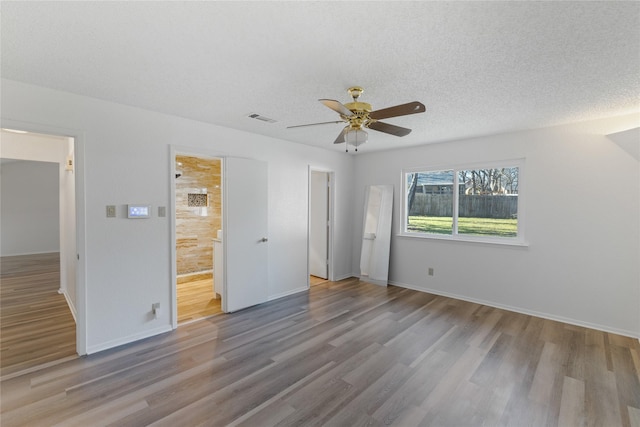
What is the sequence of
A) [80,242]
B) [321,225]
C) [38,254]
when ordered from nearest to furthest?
[80,242] → [321,225] → [38,254]

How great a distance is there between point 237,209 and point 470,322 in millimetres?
3437

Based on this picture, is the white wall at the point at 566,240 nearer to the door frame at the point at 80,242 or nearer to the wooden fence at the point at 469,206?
the wooden fence at the point at 469,206

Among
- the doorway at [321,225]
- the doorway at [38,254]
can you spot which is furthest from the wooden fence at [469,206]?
the doorway at [38,254]

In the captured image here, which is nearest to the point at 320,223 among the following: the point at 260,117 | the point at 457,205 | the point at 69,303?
the point at 457,205

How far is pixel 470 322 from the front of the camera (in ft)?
11.9

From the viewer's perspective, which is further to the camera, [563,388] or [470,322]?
[470,322]

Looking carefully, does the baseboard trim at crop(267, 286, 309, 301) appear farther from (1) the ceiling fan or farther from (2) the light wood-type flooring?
(1) the ceiling fan

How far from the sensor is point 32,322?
3514 millimetres

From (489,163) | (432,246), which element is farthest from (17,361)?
(489,163)

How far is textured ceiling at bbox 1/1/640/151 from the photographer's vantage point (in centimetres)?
155

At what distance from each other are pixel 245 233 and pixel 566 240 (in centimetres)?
428

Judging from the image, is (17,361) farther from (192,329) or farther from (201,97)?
(201,97)

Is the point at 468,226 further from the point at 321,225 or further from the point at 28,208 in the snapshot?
the point at 28,208

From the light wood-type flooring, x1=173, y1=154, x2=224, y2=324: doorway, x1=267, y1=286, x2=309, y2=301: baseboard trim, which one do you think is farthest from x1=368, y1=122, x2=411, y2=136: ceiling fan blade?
x1=173, y1=154, x2=224, y2=324: doorway
